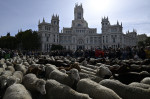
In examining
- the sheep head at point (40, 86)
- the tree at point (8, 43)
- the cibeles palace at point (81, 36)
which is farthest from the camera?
the cibeles palace at point (81, 36)

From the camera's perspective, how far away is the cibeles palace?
96312 mm

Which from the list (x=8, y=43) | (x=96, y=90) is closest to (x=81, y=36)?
(x=8, y=43)

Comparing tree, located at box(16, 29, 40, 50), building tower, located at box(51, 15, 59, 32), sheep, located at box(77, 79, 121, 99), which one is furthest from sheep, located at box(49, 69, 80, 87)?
building tower, located at box(51, 15, 59, 32)

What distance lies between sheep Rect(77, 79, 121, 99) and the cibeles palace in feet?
296

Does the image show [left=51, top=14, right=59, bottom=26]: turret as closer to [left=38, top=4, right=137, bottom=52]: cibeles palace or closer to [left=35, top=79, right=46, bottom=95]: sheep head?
[left=38, top=4, right=137, bottom=52]: cibeles palace

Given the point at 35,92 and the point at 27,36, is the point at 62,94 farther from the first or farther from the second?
the point at 27,36

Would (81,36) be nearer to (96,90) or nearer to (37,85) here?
(37,85)

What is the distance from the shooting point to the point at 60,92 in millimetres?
5234

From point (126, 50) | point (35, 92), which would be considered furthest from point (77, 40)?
point (35, 92)

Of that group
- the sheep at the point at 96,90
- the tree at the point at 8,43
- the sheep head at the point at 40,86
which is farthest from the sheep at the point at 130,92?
the tree at the point at 8,43

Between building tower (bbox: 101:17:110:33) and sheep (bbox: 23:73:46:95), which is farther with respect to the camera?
building tower (bbox: 101:17:110:33)

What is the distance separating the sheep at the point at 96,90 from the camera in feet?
15.0

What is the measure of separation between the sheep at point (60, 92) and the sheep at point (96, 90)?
1.50 feet

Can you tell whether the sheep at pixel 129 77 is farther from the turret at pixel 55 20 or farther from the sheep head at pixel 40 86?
the turret at pixel 55 20
